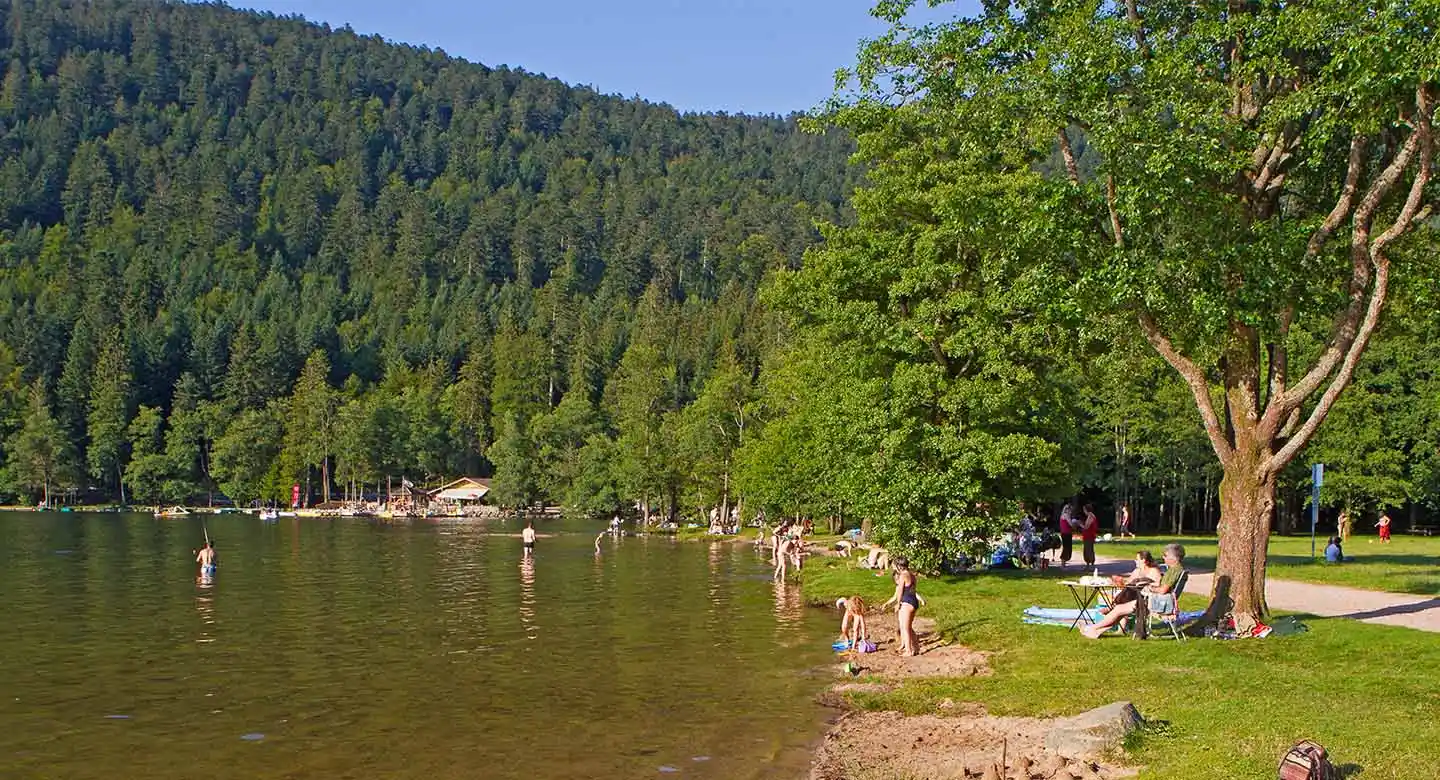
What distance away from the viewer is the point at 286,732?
50.6ft

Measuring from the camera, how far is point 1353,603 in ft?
72.7

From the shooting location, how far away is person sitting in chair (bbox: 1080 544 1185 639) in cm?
1833

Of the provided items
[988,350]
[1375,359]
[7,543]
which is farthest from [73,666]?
[1375,359]

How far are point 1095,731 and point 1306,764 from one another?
8.37 ft

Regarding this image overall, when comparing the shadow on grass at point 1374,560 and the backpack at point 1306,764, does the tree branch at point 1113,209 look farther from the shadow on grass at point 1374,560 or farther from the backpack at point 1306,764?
the shadow on grass at point 1374,560

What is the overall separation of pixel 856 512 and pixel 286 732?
58.3ft

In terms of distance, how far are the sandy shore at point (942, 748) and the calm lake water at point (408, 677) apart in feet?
1.94

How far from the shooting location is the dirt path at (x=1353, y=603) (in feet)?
64.3

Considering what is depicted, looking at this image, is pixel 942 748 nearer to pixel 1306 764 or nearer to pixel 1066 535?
pixel 1306 764

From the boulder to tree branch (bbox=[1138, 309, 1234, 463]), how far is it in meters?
7.85

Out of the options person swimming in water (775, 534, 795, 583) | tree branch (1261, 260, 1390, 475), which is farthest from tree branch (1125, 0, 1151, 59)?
→ person swimming in water (775, 534, 795, 583)

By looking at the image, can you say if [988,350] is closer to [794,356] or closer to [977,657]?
[977,657]

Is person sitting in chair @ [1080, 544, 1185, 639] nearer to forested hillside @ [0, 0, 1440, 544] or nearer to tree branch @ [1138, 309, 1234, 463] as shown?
tree branch @ [1138, 309, 1234, 463]

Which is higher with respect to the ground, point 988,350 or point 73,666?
point 988,350
